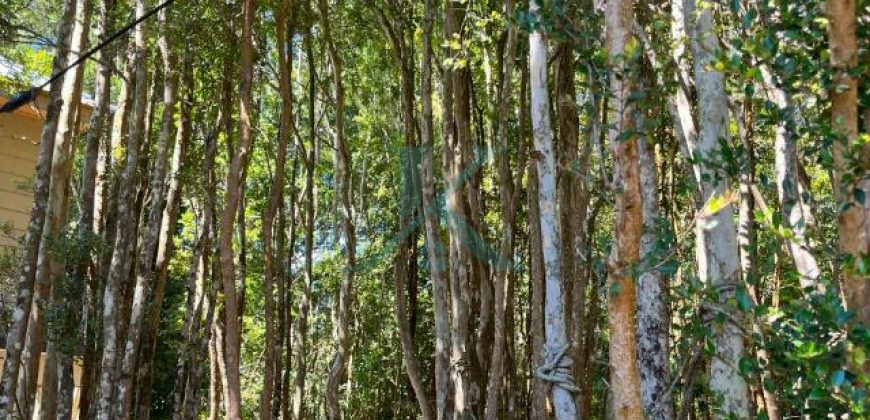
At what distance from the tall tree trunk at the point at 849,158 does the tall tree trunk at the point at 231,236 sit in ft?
16.1

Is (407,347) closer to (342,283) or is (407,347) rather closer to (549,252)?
(342,283)

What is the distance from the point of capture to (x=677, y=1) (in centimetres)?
479

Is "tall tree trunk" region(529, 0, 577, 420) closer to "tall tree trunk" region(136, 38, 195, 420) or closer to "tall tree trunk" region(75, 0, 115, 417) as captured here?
"tall tree trunk" region(75, 0, 115, 417)

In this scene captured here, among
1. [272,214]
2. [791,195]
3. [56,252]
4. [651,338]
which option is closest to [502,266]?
[651,338]

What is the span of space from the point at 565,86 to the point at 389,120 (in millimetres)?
5802

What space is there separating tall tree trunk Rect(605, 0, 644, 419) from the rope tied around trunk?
1.76m

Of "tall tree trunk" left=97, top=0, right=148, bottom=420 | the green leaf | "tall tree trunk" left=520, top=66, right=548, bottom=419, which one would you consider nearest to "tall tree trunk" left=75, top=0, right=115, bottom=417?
"tall tree trunk" left=97, top=0, right=148, bottom=420

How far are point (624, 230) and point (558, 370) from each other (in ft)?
6.59

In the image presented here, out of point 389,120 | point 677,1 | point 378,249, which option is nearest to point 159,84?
point 389,120

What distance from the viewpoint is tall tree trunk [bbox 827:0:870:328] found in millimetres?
2123

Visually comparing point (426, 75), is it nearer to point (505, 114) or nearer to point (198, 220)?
point (505, 114)

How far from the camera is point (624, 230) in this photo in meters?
2.50

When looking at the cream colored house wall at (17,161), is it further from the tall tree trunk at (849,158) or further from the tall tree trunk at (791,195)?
the tall tree trunk at (849,158)

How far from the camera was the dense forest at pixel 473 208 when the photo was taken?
251cm
